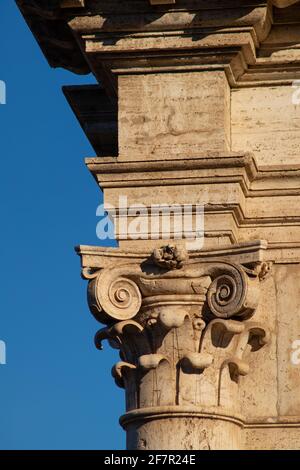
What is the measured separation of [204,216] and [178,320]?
1.30 metres

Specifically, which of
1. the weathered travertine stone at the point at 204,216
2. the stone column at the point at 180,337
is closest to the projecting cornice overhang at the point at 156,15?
the weathered travertine stone at the point at 204,216

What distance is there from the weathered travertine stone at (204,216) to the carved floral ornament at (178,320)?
0.05 ft

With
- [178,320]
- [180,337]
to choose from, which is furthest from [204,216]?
[180,337]

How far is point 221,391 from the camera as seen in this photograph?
86.2 feet

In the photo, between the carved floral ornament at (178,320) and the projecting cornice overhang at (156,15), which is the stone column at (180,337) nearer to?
the carved floral ornament at (178,320)

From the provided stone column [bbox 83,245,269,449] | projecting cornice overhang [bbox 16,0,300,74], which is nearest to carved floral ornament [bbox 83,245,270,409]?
stone column [bbox 83,245,269,449]

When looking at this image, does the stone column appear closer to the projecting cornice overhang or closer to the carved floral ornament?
the carved floral ornament

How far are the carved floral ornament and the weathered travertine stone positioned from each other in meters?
0.02

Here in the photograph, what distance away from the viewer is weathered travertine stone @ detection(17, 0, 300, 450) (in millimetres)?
26297

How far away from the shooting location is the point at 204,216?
26.7 m

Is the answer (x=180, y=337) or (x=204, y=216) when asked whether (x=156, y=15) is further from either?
(x=180, y=337)
